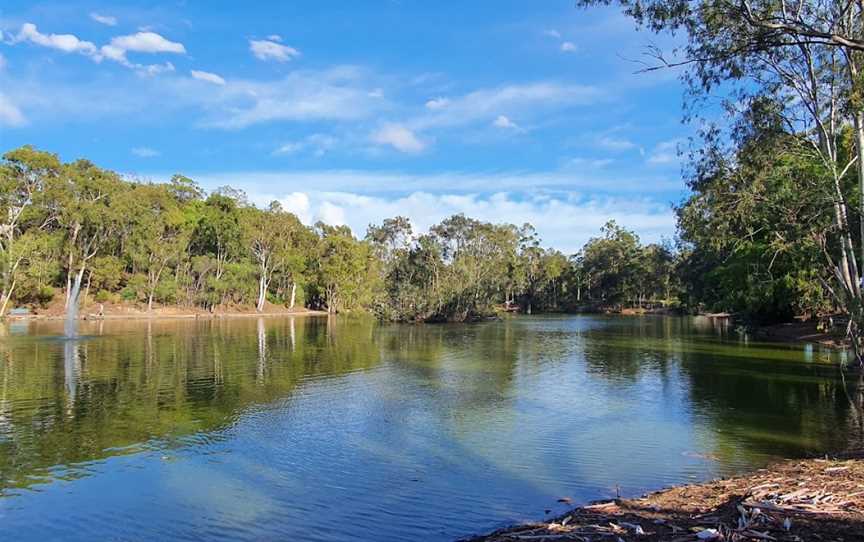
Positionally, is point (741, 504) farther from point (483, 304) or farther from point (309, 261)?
point (309, 261)

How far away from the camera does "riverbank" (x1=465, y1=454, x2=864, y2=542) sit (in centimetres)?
601

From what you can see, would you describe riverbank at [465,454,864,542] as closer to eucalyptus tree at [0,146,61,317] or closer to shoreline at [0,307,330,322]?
shoreline at [0,307,330,322]

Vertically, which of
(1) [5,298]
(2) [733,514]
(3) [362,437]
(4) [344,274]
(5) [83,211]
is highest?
(5) [83,211]

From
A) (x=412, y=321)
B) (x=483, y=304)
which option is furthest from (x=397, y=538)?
(x=483, y=304)

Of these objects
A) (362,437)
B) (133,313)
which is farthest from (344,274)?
(362,437)

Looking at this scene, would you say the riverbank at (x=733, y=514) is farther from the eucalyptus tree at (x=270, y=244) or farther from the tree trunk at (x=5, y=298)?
the eucalyptus tree at (x=270, y=244)

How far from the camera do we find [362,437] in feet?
43.9

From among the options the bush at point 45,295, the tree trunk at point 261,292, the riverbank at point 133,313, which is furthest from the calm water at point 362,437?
the tree trunk at point 261,292

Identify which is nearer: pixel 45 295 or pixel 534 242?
pixel 45 295

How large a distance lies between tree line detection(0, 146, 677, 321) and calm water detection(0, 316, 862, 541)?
34.7 metres

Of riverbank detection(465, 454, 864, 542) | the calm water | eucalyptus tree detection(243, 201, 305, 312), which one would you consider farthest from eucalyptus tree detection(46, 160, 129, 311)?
riverbank detection(465, 454, 864, 542)

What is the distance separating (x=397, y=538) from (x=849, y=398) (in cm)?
1624

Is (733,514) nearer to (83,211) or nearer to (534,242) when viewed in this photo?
(83,211)

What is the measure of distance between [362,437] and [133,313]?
5716 cm
